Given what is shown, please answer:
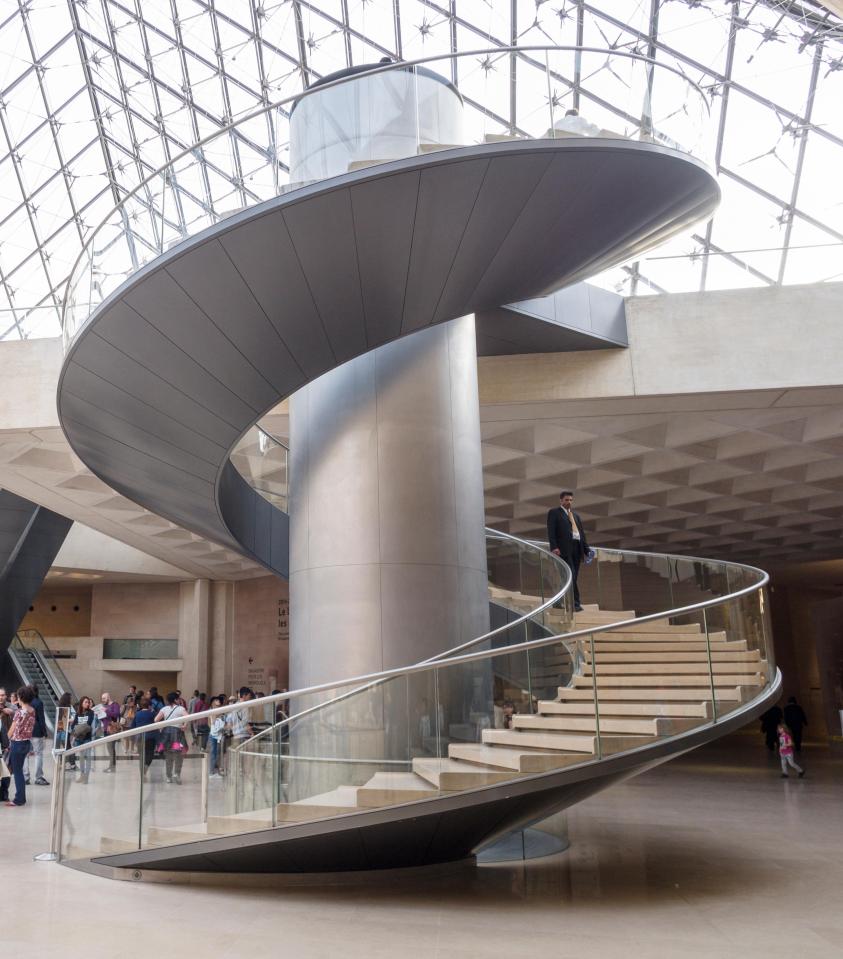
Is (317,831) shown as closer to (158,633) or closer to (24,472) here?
(24,472)

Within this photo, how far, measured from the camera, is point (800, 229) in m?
17.4

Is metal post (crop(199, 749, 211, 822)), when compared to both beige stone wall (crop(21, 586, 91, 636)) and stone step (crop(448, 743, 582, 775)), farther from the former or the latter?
beige stone wall (crop(21, 586, 91, 636))

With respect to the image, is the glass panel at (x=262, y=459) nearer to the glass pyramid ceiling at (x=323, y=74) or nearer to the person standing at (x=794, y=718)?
the glass pyramid ceiling at (x=323, y=74)

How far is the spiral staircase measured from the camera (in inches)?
266

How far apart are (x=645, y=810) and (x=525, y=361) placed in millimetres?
7250

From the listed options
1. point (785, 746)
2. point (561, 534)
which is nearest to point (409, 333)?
point (561, 534)

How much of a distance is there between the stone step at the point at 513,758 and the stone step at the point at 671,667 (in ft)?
3.24

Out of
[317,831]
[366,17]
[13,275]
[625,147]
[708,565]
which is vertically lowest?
[317,831]

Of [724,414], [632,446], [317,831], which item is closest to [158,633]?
[632,446]

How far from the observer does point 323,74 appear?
22312 millimetres

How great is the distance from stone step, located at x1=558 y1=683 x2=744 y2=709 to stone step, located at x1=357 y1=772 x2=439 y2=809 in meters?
1.51

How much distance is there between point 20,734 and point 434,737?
700 cm

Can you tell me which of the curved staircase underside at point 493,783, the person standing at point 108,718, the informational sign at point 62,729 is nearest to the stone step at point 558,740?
the curved staircase underside at point 493,783

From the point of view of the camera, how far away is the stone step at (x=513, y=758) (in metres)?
6.47
